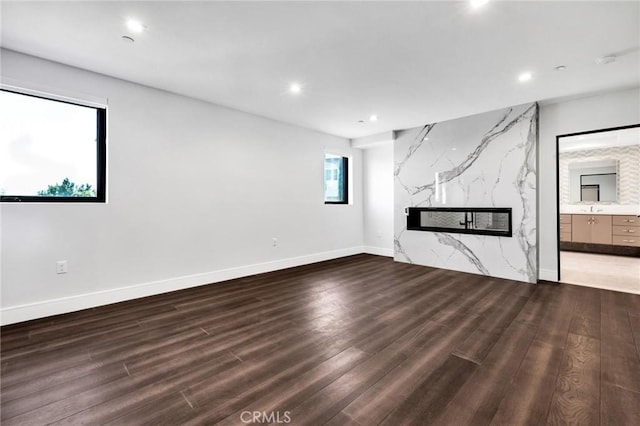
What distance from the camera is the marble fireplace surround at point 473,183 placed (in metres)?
4.18

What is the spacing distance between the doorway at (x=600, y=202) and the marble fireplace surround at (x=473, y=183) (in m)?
1.56

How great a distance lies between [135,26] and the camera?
230 cm

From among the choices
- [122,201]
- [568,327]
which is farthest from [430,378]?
[122,201]

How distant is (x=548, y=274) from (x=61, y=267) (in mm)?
6199

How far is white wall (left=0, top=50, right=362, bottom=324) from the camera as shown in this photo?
283 centimetres

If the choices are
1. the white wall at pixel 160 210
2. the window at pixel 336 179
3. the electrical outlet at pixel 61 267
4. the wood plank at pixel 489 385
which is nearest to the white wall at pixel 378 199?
the window at pixel 336 179

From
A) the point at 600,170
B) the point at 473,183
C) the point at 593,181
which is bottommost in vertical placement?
the point at 473,183

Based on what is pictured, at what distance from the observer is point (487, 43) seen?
8.32 ft

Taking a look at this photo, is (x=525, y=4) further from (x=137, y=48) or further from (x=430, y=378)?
(x=137, y=48)

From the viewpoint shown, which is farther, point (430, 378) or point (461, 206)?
point (461, 206)

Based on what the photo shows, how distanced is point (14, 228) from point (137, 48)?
2091 millimetres

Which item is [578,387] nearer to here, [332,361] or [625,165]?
[332,361]

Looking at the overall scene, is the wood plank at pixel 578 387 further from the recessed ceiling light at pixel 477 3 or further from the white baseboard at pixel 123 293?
the white baseboard at pixel 123 293

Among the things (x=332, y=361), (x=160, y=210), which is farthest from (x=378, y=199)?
(x=332, y=361)
